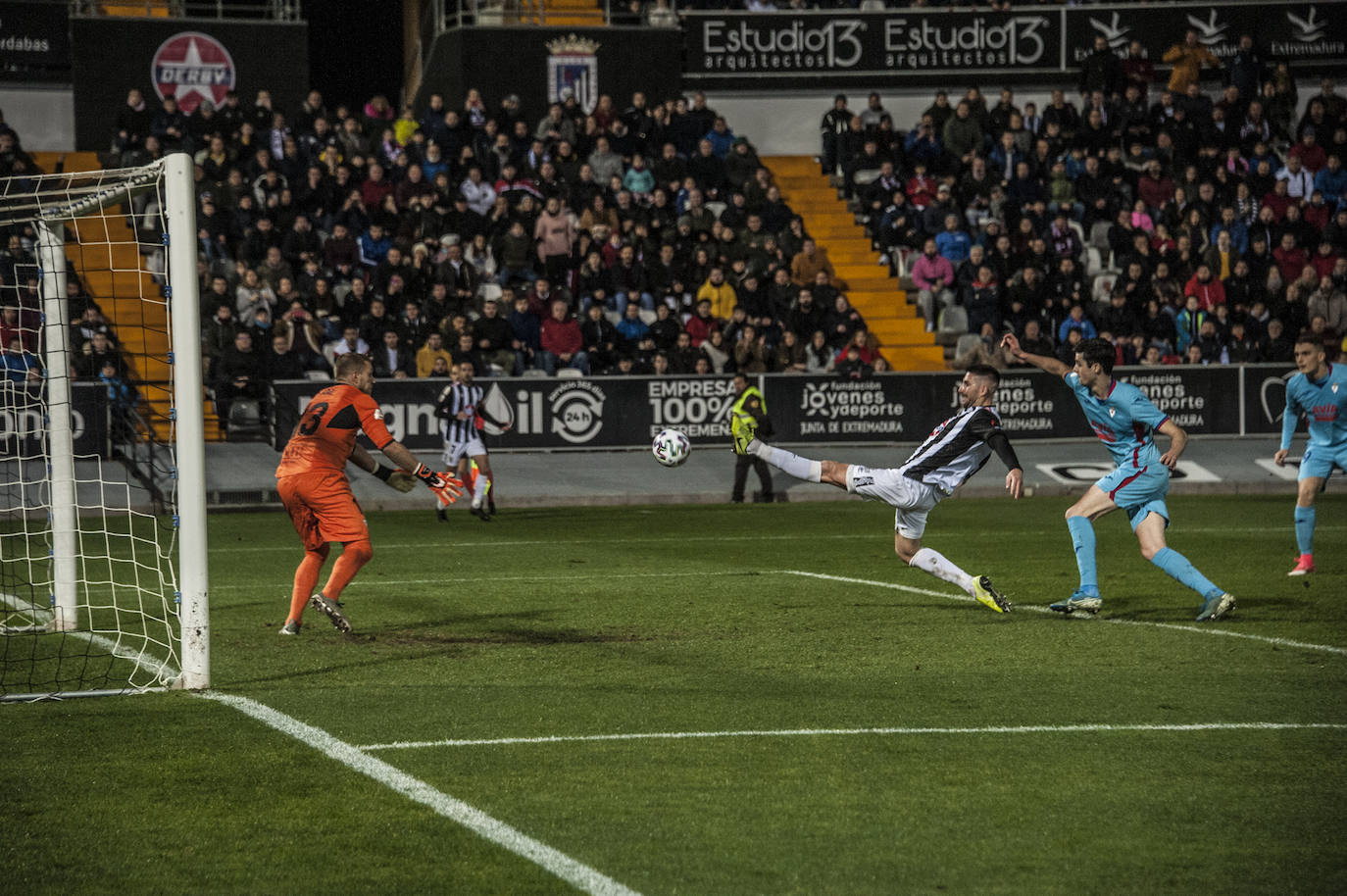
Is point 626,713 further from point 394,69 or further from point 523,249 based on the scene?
point 394,69

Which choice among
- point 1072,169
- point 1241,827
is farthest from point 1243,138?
point 1241,827

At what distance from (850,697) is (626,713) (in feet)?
4.04

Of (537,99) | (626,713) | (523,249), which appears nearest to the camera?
(626,713)

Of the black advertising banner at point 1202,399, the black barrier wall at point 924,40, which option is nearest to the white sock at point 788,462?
the black advertising banner at point 1202,399

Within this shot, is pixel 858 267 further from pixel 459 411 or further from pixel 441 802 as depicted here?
pixel 441 802

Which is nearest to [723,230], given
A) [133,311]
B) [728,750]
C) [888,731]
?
[133,311]

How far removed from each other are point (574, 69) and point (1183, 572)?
82.9 feet

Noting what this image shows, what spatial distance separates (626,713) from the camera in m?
7.46

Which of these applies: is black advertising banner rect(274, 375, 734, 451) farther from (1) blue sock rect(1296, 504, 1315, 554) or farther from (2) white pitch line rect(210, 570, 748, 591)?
(1) blue sock rect(1296, 504, 1315, 554)

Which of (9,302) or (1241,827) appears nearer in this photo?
(1241,827)

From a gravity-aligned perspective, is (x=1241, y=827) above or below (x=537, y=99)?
below

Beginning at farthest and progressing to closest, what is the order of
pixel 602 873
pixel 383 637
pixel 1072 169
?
pixel 1072 169
pixel 383 637
pixel 602 873

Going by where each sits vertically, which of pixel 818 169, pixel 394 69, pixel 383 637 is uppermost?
pixel 394 69

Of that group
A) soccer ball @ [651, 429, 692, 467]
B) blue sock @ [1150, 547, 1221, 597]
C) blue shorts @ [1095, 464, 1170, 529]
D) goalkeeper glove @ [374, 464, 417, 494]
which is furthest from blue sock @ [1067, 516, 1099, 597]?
goalkeeper glove @ [374, 464, 417, 494]
